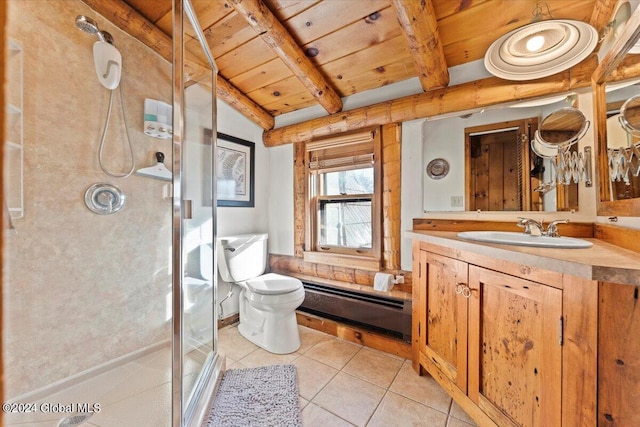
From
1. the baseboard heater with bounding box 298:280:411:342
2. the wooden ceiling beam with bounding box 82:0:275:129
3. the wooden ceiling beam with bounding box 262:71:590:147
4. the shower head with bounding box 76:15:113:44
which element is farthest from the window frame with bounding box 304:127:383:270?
the shower head with bounding box 76:15:113:44

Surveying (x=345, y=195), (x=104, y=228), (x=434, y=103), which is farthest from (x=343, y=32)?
(x=104, y=228)

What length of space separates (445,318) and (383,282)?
2.07 ft

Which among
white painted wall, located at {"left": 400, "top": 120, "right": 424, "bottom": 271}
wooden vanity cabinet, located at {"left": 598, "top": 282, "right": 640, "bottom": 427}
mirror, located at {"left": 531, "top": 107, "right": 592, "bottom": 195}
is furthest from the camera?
white painted wall, located at {"left": 400, "top": 120, "right": 424, "bottom": 271}

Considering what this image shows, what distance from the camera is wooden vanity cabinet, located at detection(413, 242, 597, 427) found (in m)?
0.72

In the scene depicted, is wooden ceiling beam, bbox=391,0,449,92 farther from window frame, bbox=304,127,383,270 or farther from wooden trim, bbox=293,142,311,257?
wooden trim, bbox=293,142,311,257

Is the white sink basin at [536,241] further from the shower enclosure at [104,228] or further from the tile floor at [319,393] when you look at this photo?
the shower enclosure at [104,228]

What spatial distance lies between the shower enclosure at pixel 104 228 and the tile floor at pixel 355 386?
402mm

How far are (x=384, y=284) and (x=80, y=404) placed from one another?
182cm

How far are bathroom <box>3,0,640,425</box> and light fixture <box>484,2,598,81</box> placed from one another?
0.26 meters

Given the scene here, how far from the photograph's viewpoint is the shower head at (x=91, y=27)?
4.25 feet

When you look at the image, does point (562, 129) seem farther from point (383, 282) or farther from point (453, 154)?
point (383, 282)

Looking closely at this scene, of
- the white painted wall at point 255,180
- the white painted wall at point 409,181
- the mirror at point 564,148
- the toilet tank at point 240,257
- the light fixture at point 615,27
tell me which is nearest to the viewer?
the light fixture at point 615,27

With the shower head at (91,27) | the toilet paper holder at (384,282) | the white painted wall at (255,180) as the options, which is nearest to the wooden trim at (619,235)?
the toilet paper holder at (384,282)

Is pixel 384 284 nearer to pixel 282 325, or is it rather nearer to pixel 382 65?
pixel 282 325
